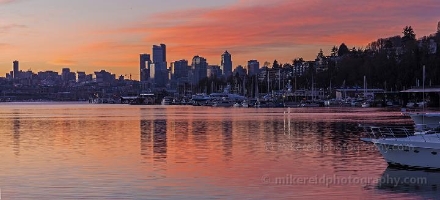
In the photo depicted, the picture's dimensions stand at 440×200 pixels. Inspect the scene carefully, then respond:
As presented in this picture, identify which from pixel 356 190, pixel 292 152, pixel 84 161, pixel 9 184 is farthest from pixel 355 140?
pixel 9 184

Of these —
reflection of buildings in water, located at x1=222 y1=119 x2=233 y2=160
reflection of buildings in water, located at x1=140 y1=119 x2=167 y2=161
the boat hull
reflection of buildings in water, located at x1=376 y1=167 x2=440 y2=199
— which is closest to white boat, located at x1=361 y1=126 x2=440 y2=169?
the boat hull

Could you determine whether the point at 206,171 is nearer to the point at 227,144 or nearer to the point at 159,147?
the point at 159,147

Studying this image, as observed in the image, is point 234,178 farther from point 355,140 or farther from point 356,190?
point 355,140

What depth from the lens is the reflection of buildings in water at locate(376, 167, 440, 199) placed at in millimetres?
29734

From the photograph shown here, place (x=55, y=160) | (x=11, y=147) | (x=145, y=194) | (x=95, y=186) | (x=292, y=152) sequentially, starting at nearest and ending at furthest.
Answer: (x=145, y=194), (x=95, y=186), (x=55, y=160), (x=292, y=152), (x=11, y=147)

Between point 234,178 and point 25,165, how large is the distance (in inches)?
479

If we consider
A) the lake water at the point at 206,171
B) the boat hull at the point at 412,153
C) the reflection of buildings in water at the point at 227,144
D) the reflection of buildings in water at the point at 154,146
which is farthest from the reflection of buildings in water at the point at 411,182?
the reflection of buildings in water at the point at 154,146

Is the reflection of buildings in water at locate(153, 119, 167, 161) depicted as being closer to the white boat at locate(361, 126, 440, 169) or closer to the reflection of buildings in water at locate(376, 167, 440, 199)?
the white boat at locate(361, 126, 440, 169)

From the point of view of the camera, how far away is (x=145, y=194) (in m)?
29.7

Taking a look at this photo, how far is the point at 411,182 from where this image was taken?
31828 mm

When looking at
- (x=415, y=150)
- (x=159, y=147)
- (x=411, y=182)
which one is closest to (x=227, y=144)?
(x=159, y=147)

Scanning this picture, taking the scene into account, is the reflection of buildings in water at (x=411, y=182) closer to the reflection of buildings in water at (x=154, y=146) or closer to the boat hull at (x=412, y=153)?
the boat hull at (x=412, y=153)

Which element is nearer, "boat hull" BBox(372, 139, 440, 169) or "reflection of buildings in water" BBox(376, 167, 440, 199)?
"reflection of buildings in water" BBox(376, 167, 440, 199)

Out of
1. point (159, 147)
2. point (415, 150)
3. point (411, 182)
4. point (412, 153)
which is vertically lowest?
point (411, 182)
